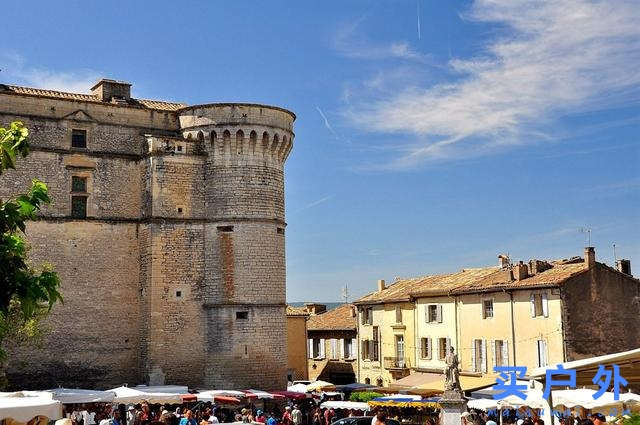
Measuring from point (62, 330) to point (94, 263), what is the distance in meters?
2.76

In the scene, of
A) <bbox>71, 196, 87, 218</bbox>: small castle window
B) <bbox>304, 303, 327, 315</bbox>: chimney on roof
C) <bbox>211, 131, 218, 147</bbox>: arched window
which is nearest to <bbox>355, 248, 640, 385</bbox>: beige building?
<bbox>211, 131, 218, 147</bbox>: arched window

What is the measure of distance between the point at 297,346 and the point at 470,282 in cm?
1353

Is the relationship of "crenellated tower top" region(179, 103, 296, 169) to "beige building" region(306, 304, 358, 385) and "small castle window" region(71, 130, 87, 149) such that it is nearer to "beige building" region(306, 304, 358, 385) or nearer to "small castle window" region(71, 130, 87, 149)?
"small castle window" region(71, 130, 87, 149)

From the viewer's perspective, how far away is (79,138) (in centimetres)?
3188

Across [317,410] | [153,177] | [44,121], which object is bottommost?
[317,410]

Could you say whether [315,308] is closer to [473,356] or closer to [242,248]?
[473,356]

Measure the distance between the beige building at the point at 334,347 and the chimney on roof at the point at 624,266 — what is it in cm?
1616

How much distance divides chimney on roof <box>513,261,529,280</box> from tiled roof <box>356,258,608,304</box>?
0.23 meters

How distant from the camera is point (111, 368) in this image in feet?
103

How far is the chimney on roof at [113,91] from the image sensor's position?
33784mm

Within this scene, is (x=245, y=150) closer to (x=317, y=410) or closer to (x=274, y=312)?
(x=274, y=312)

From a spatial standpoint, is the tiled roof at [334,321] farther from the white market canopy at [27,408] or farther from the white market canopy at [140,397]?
the white market canopy at [27,408]

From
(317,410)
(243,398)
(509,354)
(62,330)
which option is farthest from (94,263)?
(509,354)

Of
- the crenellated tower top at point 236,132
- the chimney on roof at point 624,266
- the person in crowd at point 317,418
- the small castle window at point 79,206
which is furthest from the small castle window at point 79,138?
the chimney on roof at point 624,266
